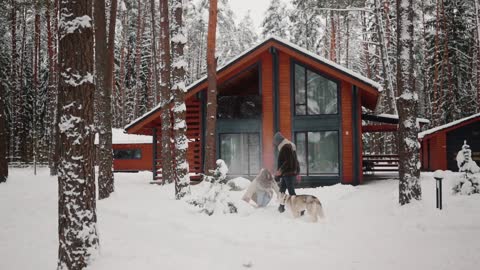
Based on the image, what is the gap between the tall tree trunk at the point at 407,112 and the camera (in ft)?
28.2

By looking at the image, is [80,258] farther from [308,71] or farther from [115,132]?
[115,132]

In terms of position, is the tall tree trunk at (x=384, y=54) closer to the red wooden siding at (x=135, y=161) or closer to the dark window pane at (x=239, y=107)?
A: the dark window pane at (x=239, y=107)

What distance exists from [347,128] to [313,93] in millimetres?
2165

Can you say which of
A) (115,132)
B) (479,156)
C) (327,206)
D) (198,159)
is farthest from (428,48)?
(115,132)

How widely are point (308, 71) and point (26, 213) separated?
12.2m

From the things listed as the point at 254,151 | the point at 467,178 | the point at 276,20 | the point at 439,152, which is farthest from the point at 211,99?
the point at 276,20

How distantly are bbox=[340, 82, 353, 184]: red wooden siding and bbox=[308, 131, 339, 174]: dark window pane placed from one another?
375 mm

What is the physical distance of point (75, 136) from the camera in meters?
4.02

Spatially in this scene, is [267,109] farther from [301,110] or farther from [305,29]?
[305,29]

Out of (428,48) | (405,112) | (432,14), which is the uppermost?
(432,14)

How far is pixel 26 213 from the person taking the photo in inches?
309

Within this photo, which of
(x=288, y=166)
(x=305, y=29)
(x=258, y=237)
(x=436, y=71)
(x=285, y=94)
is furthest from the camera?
(x=305, y=29)

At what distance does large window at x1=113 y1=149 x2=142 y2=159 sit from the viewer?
93.4 feet

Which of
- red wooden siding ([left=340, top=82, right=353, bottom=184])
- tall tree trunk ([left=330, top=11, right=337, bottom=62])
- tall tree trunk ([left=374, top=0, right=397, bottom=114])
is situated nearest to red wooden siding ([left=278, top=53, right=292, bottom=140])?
red wooden siding ([left=340, top=82, right=353, bottom=184])
